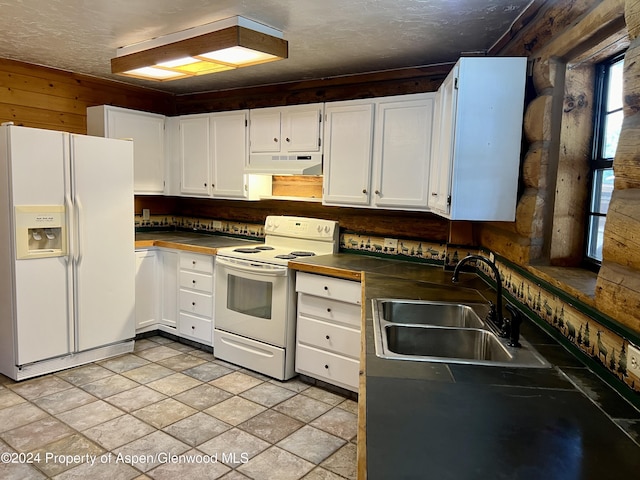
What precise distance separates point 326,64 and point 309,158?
2.36ft

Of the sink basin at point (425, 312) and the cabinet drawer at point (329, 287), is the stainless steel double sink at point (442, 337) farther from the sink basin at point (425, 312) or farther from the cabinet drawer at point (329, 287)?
the cabinet drawer at point (329, 287)

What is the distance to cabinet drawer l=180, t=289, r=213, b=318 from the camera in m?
3.86

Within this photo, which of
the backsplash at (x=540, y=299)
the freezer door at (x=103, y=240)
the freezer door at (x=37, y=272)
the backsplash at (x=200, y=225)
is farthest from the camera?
the backsplash at (x=200, y=225)

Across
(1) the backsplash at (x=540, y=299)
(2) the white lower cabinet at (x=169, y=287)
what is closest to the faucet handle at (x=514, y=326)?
(1) the backsplash at (x=540, y=299)

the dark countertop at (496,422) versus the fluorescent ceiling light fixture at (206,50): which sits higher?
the fluorescent ceiling light fixture at (206,50)

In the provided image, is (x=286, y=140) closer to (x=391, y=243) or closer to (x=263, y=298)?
(x=391, y=243)

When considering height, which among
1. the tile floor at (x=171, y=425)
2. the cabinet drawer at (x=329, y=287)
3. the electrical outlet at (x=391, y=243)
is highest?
the electrical outlet at (x=391, y=243)

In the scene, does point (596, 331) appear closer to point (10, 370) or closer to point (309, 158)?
point (309, 158)

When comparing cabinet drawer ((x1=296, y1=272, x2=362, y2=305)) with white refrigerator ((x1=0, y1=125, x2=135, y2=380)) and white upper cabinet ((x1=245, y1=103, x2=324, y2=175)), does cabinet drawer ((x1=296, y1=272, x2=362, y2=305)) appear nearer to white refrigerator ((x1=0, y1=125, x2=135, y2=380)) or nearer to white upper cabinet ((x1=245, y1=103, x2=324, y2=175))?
white upper cabinet ((x1=245, y1=103, x2=324, y2=175))

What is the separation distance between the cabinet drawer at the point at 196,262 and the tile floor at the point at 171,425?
80 cm

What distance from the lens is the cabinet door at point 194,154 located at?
426 centimetres

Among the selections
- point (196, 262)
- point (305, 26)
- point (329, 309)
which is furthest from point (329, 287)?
point (305, 26)

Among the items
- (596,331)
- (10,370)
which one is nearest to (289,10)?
(596,331)

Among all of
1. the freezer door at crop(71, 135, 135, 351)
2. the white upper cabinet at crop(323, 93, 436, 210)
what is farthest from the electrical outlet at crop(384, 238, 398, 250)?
the freezer door at crop(71, 135, 135, 351)
